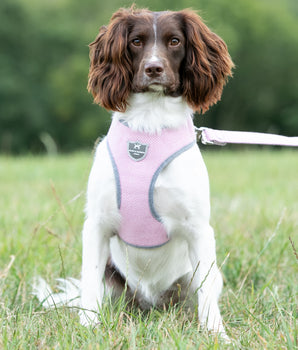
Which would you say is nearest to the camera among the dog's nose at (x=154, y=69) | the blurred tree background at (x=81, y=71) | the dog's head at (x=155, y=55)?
the dog's nose at (x=154, y=69)

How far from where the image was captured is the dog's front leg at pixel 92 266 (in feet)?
8.77

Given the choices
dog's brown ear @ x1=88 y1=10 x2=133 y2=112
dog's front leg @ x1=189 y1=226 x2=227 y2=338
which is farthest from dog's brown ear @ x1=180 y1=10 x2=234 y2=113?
dog's front leg @ x1=189 y1=226 x2=227 y2=338

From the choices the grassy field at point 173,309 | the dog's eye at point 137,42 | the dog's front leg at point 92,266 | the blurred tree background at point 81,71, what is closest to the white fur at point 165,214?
the dog's front leg at point 92,266

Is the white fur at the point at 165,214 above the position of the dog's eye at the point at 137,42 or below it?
below

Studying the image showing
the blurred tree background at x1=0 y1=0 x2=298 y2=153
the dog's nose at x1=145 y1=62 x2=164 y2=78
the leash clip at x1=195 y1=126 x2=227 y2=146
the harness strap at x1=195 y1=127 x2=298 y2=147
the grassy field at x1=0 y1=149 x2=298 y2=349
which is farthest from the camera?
the blurred tree background at x1=0 y1=0 x2=298 y2=153

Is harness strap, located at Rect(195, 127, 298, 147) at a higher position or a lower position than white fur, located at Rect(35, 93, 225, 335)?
higher

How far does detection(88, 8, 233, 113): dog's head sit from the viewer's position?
2.63 metres

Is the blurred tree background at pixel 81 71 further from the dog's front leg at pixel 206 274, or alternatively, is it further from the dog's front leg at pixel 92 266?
the dog's front leg at pixel 206 274

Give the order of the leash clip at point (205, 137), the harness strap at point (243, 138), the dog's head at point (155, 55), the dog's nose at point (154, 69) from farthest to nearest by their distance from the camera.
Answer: the leash clip at point (205, 137)
the harness strap at point (243, 138)
the dog's head at point (155, 55)
the dog's nose at point (154, 69)

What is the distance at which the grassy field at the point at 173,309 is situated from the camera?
219 cm

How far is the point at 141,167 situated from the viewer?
102 inches

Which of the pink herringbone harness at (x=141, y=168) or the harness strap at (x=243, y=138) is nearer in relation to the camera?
the pink herringbone harness at (x=141, y=168)

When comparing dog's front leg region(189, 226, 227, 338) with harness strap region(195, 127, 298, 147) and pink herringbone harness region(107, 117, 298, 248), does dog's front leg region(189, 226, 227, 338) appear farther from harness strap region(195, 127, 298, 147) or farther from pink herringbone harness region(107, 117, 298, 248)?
harness strap region(195, 127, 298, 147)

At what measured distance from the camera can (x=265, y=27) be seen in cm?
3475
